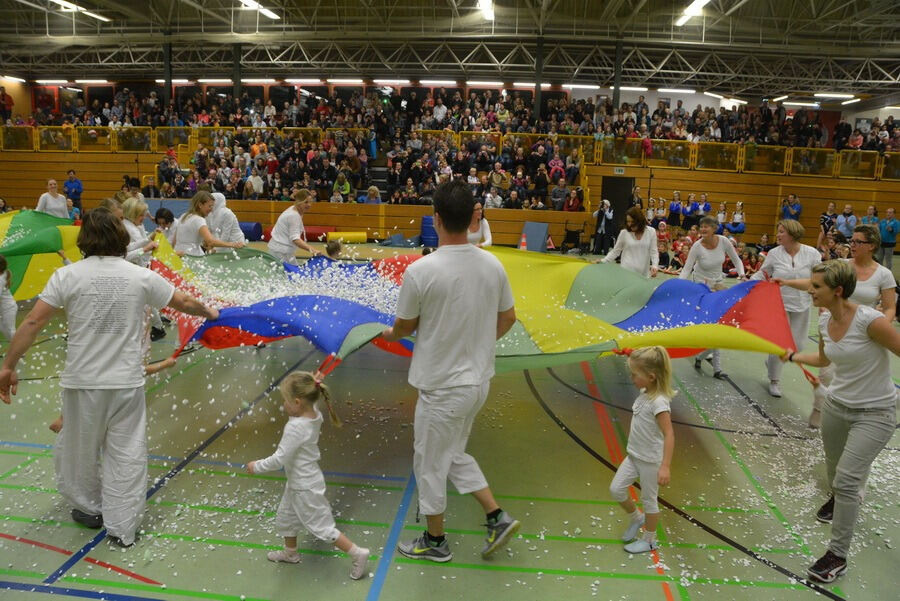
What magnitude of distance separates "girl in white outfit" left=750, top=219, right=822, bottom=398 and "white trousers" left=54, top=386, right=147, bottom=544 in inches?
187

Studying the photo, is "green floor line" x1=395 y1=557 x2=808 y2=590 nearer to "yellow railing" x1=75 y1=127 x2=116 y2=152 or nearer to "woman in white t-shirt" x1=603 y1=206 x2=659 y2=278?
"woman in white t-shirt" x1=603 y1=206 x2=659 y2=278

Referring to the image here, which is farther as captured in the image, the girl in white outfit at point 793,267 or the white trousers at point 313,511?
the girl in white outfit at point 793,267

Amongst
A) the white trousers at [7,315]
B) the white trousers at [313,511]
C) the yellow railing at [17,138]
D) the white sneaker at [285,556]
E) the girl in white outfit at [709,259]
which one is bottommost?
the white sneaker at [285,556]

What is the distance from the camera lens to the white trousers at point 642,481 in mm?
3312

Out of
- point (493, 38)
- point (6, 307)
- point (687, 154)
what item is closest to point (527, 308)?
point (6, 307)

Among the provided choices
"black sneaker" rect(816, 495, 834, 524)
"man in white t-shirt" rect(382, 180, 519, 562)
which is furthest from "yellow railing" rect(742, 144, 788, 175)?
"man in white t-shirt" rect(382, 180, 519, 562)

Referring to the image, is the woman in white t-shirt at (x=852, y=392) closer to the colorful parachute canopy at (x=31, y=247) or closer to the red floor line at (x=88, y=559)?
the red floor line at (x=88, y=559)

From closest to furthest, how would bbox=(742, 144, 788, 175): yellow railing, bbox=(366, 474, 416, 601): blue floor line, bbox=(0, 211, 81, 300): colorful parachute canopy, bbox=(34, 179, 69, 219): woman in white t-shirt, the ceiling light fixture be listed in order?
bbox=(366, 474, 416, 601): blue floor line → bbox=(0, 211, 81, 300): colorful parachute canopy → bbox=(34, 179, 69, 219): woman in white t-shirt → the ceiling light fixture → bbox=(742, 144, 788, 175): yellow railing

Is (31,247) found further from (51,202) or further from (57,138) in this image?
(57,138)

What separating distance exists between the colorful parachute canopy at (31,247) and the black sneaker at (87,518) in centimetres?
406

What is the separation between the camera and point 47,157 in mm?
19625

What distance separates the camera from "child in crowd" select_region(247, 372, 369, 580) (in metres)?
3.06

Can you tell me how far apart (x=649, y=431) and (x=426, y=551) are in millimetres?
1284

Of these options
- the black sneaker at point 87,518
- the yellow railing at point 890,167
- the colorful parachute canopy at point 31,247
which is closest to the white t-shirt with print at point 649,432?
the black sneaker at point 87,518
